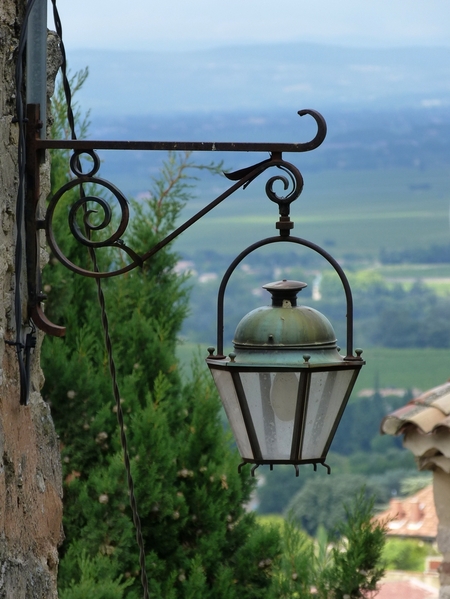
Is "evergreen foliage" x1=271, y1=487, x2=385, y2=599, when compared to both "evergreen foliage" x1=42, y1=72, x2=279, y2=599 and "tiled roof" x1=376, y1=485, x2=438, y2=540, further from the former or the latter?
"tiled roof" x1=376, y1=485, x2=438, y2=540

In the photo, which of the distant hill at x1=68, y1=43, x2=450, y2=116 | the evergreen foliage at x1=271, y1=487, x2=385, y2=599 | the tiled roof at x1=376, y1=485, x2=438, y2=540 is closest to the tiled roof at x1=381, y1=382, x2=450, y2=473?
the evergreen foliage at x1=271, y1=487, x2=385, y2=599

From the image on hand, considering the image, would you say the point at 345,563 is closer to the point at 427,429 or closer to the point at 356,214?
the point at 427,429

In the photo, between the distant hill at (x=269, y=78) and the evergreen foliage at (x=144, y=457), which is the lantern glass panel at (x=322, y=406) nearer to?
the evergreen foliage at (x=144, y=457)

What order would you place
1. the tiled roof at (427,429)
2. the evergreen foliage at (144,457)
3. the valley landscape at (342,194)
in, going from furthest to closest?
the valley landscape at (342,194) → the tiled roof at (427,429) → the evergreen foliage at (144,457)

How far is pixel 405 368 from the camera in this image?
54750 mm

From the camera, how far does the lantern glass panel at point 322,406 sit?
2.29 meters

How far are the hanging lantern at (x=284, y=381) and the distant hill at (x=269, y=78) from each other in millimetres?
48941

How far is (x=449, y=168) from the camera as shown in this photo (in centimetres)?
6738

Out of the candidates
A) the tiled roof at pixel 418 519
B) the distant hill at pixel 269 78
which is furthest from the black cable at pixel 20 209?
the distant hill at pixel 269 78

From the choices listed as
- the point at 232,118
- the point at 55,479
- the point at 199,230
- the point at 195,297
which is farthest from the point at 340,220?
the point at 55,479

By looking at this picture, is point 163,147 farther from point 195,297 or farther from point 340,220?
point 340,220

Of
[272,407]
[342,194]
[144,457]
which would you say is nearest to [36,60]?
[272,407]

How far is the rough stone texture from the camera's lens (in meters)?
2.22

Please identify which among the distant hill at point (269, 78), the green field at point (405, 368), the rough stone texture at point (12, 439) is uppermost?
the distant hill at point (269, 78)
